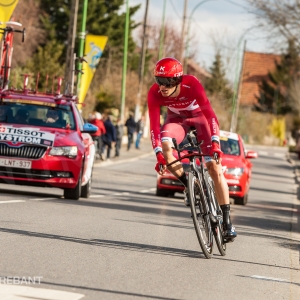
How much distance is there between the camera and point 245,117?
9244 centimetres

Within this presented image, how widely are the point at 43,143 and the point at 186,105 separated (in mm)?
5913

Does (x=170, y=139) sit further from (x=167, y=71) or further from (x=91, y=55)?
(x=91, y=55)

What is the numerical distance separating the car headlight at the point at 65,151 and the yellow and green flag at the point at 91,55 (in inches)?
654

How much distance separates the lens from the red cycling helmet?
30.6 feet

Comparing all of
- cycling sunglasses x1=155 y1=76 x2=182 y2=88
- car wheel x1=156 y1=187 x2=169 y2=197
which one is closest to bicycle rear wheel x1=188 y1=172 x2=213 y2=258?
cycling sunglasses x1=155 y1=76 x2=182 y2=88

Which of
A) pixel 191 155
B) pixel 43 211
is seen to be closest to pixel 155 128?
pixel 191 155

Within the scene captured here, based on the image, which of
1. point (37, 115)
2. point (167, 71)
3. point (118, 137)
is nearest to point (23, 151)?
point (37, 115)

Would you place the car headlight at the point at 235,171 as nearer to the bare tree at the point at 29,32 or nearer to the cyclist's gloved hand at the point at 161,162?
the cyclist's gloved hand at the point at 161,162

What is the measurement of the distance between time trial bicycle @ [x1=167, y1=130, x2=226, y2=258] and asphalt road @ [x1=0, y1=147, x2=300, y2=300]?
250 mm

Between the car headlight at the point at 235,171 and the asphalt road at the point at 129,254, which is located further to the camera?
the car headlight at the point at 235,171

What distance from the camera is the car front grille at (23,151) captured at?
15.2 m

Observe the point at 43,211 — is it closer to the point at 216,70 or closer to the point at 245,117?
the point at 216,70

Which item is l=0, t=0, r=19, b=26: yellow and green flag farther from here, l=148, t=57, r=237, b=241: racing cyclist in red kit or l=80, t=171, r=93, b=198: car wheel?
l=148, t=57, r=237, b=241: racing cyclist in red kit

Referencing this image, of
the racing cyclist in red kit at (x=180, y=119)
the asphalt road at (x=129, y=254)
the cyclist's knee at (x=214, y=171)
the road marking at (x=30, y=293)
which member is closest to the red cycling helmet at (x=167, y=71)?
the racing cyclist in red kit at (x=180, y=119)
